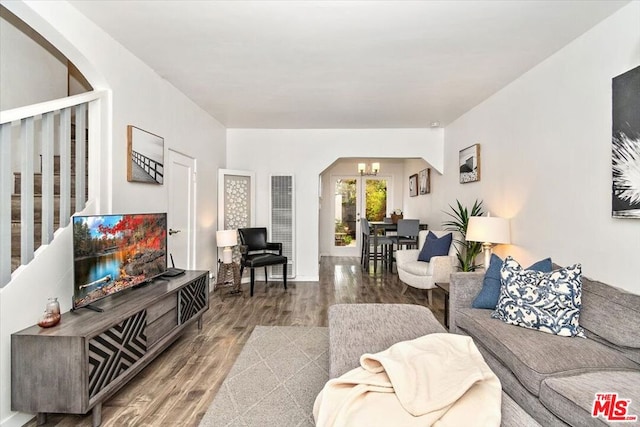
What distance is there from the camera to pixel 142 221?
267cm

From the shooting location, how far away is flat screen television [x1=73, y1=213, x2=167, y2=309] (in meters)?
2.03

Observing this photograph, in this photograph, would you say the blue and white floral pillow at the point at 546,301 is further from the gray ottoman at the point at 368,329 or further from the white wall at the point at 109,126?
the white wall at the point at 109,126

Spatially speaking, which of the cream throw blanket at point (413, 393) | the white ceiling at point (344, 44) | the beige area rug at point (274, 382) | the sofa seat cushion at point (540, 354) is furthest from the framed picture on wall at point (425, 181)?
the cream throw blanket at point (413, 393)

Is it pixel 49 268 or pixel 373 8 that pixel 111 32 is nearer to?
pixel 49 268

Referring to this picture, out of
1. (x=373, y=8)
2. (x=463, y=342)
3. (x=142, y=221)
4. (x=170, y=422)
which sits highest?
(x=373, y=8)

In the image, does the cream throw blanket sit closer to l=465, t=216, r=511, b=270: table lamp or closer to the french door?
l=465, t=216, r=511, b=270: table lamp

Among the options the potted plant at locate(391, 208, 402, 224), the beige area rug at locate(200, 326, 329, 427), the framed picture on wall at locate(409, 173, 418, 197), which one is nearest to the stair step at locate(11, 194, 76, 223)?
the beige area rug at locate(200, 326, 329, 427)

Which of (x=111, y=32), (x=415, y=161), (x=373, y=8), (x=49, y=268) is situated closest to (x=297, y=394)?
(x=49, y=268)

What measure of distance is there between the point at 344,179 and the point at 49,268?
23.0 ft

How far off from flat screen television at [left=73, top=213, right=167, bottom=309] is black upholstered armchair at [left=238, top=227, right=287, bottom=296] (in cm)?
181

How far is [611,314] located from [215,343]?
9.44 feet

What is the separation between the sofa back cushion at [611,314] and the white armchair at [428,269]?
190 centimetres

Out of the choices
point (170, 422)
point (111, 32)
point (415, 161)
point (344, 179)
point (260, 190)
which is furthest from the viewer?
point (344, 179)

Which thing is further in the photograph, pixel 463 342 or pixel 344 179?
pixel 344 179
